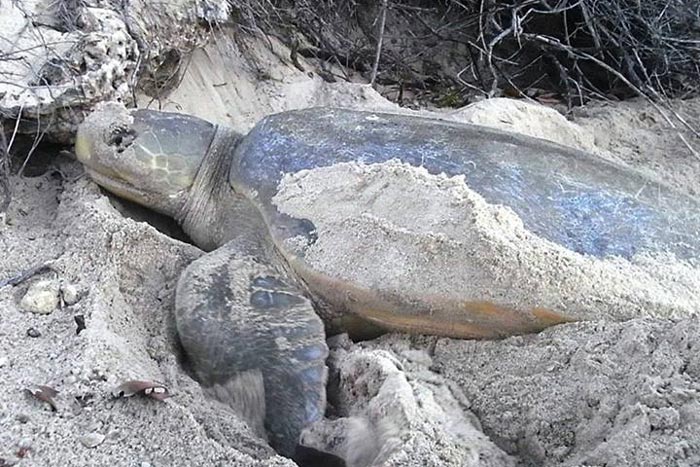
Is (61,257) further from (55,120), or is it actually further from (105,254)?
(55,120)

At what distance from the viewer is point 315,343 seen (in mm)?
1462

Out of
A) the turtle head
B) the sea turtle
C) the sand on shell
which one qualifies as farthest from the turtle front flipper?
the turtle head

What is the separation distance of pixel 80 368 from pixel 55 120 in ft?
2.97

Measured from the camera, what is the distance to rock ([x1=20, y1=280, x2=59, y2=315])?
143 centimetres

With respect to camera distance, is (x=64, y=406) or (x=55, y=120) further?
(x=55, y=120)

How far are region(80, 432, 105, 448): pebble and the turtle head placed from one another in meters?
0.90

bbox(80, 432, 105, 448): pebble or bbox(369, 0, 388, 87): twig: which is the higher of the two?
bbox(80, 432, 105, 448): pebble

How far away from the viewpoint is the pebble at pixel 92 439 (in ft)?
3.60

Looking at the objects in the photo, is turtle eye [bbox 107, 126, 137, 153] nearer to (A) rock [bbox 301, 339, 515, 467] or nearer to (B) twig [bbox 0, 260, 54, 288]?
(B) twig [bbox 0, 260, 54, 288]

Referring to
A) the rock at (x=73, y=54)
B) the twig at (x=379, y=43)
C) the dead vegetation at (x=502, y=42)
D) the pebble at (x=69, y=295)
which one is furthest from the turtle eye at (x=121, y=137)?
the twig at (x=379, y=43)

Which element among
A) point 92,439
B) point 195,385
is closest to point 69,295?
point 195,385

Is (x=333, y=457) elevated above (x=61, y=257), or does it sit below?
below

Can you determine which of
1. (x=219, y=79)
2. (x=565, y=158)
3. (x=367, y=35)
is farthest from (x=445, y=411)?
(x=367, y=35)

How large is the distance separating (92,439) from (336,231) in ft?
2.10
